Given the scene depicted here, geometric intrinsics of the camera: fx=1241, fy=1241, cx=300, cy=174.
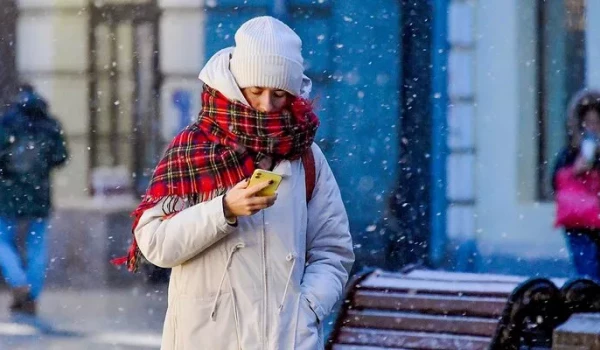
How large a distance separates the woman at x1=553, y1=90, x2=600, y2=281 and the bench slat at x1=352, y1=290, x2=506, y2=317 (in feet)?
3.72

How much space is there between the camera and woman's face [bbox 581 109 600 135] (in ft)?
21.1

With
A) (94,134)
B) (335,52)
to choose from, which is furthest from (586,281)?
(94,134)

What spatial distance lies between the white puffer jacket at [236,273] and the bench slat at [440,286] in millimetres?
2719

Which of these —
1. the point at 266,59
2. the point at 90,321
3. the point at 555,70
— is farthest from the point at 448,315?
the point at 266,59

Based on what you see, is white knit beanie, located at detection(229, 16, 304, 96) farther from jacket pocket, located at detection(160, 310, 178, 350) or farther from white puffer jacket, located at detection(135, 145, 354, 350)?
jacket pocket, located at detection(160, 310, 178, 350)

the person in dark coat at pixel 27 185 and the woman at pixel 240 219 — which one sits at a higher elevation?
the woman at pixel 240 219

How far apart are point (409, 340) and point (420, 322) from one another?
116 mm

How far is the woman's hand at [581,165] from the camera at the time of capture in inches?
254

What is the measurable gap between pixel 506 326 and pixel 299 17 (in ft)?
8.23

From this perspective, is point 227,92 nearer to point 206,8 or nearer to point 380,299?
point 380,299

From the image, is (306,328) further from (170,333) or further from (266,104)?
(266,104)

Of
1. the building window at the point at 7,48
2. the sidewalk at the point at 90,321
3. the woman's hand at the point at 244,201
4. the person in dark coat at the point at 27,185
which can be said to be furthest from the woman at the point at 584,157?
the woman's hand at the point at 244,201

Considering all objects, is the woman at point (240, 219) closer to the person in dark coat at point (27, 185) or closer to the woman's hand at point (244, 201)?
the woman's hand at point (244, 201)

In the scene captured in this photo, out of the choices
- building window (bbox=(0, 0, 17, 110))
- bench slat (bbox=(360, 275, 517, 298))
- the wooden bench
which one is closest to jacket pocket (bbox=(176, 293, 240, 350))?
the wooden bench
